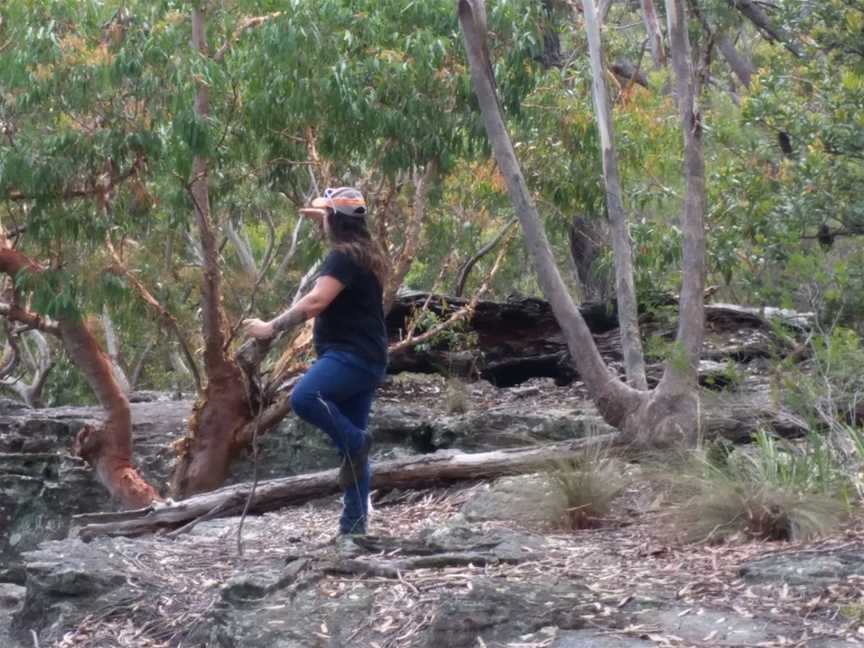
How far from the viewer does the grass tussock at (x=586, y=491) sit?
714 centimetres

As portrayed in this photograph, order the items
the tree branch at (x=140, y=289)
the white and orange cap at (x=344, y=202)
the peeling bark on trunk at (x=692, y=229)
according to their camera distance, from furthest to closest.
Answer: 1. the tree branch at (x=140, y=289)
2. the peeling bark on trunk at (x=692, y=229)
3. the white and orange cap at (x=344, y=202)

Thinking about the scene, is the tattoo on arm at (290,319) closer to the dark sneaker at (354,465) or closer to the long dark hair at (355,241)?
the long dark hair at (355,241)

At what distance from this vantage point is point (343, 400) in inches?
254

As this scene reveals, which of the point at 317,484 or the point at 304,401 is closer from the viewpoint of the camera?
the point at 304,401

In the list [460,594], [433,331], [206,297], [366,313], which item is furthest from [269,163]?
[460,594]

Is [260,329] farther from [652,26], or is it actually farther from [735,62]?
[735,62]

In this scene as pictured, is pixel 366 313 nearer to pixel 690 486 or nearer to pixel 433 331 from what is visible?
pixel 690 486

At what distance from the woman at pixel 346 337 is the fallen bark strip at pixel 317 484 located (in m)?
1.76

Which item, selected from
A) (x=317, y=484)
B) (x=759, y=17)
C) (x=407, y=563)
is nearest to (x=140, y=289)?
(x=317, y=484)

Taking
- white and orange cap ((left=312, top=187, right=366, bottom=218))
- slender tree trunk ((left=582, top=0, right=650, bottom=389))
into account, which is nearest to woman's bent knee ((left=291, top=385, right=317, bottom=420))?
white and orange cap ((left=312, top=187, right=366, bottom=218))

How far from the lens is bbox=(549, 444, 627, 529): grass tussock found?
714 cm

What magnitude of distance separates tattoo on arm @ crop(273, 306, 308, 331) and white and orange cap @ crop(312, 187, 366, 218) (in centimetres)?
61

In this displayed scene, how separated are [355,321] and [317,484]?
268 centimetres

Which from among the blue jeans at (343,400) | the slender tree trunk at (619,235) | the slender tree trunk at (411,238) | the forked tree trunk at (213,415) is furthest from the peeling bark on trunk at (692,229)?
the forked tree trunk at (213,415)
